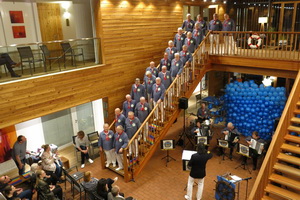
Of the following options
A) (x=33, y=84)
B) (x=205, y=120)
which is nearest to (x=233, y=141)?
(x=205, y=120)

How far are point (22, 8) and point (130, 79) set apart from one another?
439cm

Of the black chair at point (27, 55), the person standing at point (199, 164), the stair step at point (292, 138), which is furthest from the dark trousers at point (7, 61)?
the stair step at point (292, 138)

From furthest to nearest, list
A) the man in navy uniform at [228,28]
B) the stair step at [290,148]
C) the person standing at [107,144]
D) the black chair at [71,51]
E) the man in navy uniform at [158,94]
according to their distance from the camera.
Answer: the man in navy uniform at [228,28] < the man in navy uniform at [158,94] < the black chair at [71,51] < the person standing at [107,144] < the stair step at [290,148]

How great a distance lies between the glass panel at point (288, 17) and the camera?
1317cm

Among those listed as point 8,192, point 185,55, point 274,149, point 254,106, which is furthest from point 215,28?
point 8,192

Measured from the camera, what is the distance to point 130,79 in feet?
34.8

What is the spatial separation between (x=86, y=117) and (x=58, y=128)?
1.10 metres

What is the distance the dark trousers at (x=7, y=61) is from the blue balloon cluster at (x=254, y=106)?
791cm

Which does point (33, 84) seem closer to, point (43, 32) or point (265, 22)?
point (43, 32)

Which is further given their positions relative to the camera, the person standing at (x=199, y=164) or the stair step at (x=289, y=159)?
the person standing at (x=199, y=164)

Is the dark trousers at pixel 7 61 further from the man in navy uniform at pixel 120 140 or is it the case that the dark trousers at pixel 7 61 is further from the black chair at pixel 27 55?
the man in navy uniform at pixel 120 140

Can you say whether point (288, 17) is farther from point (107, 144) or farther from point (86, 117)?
point (107, 144)

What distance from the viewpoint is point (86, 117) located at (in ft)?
34.6

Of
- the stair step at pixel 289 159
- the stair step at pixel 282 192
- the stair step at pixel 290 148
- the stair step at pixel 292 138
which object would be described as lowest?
the stair step at pixel 282 192
